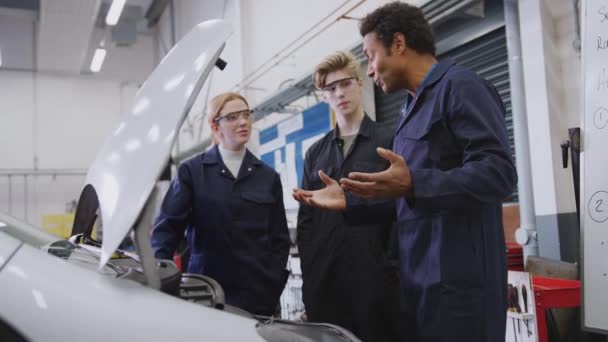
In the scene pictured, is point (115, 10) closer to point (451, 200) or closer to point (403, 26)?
point (403, 26)

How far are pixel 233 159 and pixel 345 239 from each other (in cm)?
57

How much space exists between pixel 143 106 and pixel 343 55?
1.25 m

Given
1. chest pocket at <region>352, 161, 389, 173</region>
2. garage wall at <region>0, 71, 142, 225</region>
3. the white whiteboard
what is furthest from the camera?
garage wall at <region>0, 71, 142, 225</region>

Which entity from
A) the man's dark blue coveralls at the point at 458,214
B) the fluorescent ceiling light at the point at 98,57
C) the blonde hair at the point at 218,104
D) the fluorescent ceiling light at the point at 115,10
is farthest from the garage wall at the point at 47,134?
the man's dark blue coveralls at the point at 458,214

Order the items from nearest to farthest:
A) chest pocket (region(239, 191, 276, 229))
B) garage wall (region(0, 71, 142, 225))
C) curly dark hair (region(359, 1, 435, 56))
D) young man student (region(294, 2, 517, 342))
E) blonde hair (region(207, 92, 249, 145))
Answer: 1. young man student (region(294, 2, 517, 342))
2. curly dark hair (region(359, 1, 435, 56))
3. chest pocket (region(239, 191, 276, 229))
4. blonde hair (region(207, 92, 249, 145))
5. garage wall (region(0, 71, 142, 225))

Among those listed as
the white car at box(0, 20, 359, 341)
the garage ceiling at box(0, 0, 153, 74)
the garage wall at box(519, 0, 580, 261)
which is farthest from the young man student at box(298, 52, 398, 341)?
the garage ceiling at box(0, 0, 153, 74)

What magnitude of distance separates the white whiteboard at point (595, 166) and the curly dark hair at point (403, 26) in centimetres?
77

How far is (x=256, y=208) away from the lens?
2.06 metres

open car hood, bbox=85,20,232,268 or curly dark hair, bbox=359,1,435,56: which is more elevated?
curly dark hair, bbox=359,1,435,56

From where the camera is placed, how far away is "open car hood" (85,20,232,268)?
2.79 feet

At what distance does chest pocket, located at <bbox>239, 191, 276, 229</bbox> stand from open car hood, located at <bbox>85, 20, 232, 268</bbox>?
933 millimetres

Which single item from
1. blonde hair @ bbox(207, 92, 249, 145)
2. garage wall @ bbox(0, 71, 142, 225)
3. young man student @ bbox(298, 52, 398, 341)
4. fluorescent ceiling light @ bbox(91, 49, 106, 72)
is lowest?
young man student @ bbox(298, 52, 398, 341)

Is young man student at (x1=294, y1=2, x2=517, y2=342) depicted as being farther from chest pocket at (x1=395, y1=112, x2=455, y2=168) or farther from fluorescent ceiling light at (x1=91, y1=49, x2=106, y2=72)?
fluorescent ceiling light at (x1=91, y1=49, x2=106, y2=72)

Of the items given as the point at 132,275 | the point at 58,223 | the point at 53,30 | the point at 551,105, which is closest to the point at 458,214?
the point at 132,275
